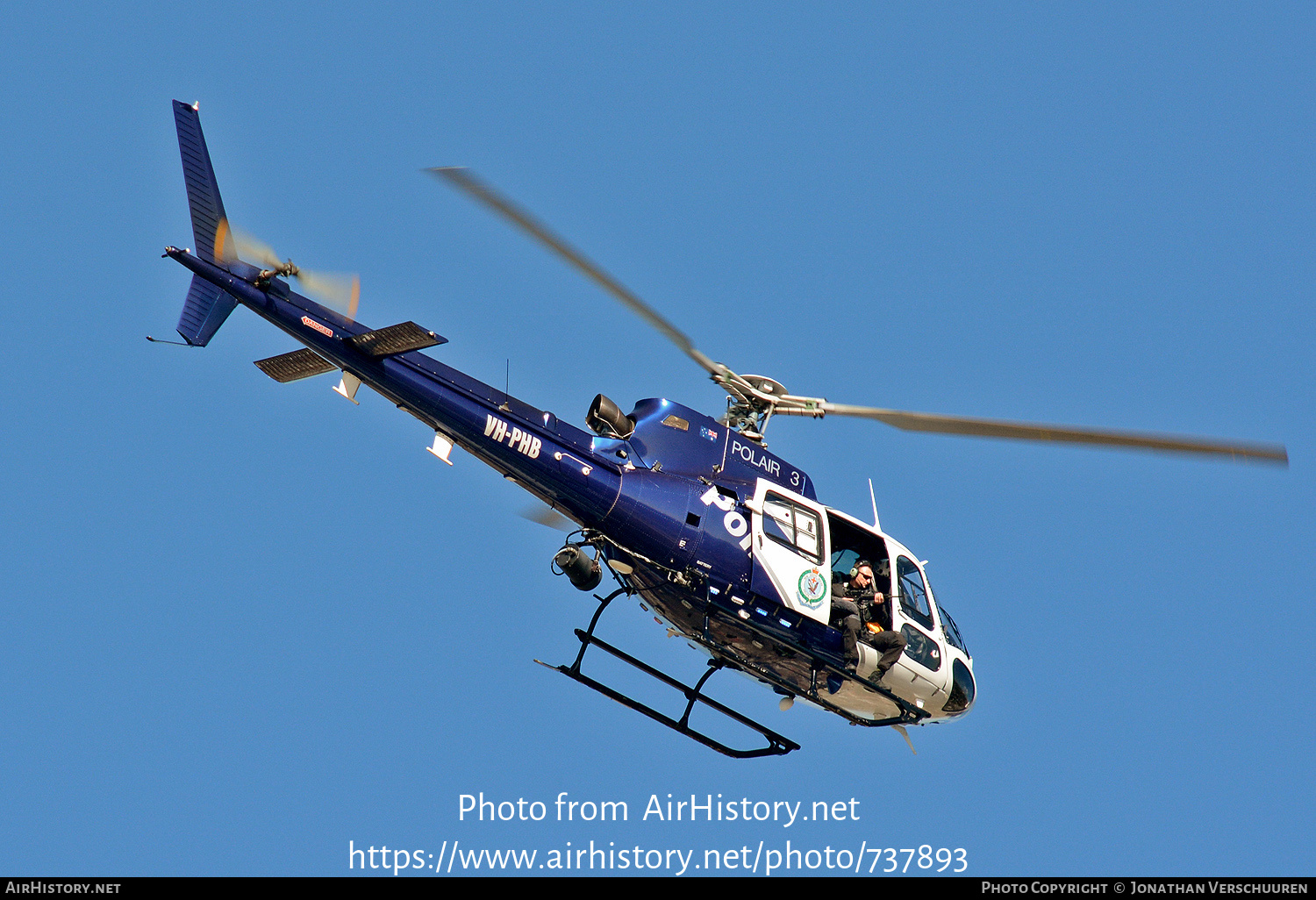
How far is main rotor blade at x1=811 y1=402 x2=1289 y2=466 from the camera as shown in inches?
457

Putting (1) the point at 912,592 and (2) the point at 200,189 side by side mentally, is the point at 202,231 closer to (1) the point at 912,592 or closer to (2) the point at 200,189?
(2) the point at 200,189

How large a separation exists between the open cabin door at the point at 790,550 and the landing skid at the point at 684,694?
5.19 feet

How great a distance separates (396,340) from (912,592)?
20.0 feet

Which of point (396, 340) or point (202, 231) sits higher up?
point (202, 231)

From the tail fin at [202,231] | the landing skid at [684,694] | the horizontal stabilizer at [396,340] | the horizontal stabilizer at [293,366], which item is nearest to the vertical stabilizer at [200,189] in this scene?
the tail fin at [202,231]

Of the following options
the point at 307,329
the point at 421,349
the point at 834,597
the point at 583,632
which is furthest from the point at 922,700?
the point at 307,329

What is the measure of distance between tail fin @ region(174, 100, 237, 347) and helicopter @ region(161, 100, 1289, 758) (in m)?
0.02

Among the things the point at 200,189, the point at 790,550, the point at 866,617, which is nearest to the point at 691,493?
the point at 790,550

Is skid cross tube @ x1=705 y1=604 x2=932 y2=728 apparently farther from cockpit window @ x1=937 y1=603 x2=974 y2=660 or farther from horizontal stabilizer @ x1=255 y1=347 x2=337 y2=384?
horizontal stabilizer @ x1=255 y1=347 x2=337 y2=384

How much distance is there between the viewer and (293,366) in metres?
12.9

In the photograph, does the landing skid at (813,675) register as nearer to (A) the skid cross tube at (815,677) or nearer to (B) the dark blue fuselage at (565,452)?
Result: (A) the skid cross tube at (815,677)

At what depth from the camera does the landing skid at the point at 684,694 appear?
13.7m

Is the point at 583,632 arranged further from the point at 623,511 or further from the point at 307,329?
the point at 307,329
